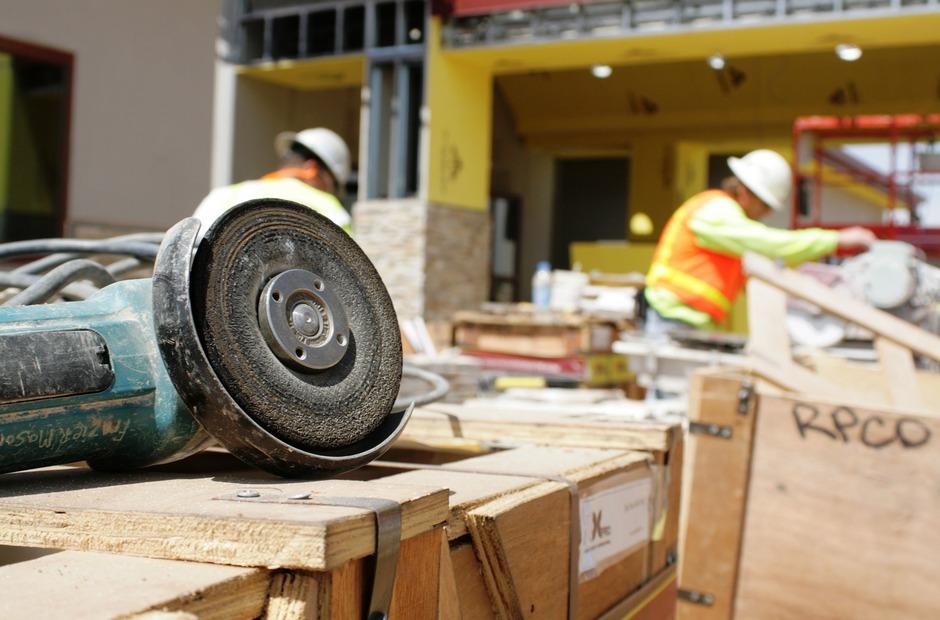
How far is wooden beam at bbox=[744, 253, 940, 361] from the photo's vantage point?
3678 mm

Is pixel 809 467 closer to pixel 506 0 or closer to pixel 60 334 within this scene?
pixel 60 334

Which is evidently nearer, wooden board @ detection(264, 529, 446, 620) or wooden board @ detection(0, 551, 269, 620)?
wooden board @ detection(0, 551, 269, 620)

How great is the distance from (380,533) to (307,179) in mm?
3876

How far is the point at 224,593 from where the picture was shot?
1.04m

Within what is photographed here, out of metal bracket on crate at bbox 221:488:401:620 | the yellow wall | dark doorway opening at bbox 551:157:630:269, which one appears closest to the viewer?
metal bracket on crate at bbox 221:488:401:620

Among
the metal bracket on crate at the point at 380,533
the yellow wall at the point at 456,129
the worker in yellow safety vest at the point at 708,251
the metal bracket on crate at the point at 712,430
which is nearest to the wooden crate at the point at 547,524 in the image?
the metal bracket on crate at the point at 380,533

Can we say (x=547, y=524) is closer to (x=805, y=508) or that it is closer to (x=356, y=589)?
(x=356, y=589)

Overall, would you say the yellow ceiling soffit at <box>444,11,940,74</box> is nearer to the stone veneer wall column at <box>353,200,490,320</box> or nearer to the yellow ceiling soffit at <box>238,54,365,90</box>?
the yellow ceiling soffit at <box>238,54,365,90</box>

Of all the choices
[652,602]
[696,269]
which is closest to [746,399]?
[652,602]

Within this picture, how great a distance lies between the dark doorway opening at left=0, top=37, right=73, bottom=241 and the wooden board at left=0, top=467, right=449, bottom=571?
9860mm

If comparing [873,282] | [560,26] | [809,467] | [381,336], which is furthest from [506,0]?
[381,336]

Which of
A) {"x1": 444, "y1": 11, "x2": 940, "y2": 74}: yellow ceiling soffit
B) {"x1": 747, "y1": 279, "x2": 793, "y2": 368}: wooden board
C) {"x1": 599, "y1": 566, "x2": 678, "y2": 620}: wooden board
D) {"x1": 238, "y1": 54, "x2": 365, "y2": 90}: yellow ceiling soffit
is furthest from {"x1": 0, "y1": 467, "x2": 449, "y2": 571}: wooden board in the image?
{"x1": 238, "y1": 54, "x2": 365, "y2": 90}: yellow ceiling soffit

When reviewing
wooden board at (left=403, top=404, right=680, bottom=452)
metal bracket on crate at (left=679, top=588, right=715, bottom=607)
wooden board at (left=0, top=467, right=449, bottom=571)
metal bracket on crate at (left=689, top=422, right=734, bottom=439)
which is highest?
wooden board at (left=0, top=467, right=449, bottom=571)

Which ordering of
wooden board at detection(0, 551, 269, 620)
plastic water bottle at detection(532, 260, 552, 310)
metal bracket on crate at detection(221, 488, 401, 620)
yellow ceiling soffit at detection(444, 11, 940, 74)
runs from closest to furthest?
1. wooden board at detection(0, 551, 269, 620)
2. metal bracket on crate at detection(221, 488, 401, 620)
3. plastic water bottle at detection(532, 260, 552, 310)
4. yellow ceiling soffit at detection(444, 11, 940, 74)
